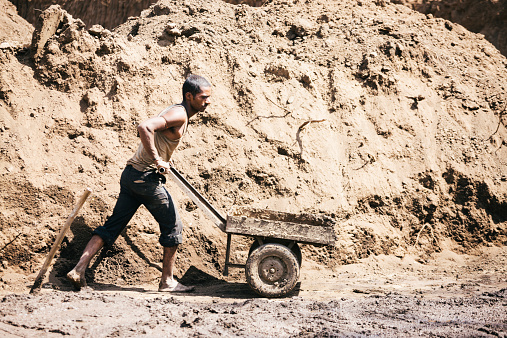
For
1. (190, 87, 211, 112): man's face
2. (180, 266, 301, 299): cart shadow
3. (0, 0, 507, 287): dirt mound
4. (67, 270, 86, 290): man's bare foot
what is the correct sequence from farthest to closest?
1. (0, 0, 507, 287): dirt mound
2. (180, 266, 301, 299): cart shadow
3. (190, 87, 211, 112): man's face
4. (67, 270, 86, 290): man's bare foot

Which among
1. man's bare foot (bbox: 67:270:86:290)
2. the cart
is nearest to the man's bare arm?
the cart

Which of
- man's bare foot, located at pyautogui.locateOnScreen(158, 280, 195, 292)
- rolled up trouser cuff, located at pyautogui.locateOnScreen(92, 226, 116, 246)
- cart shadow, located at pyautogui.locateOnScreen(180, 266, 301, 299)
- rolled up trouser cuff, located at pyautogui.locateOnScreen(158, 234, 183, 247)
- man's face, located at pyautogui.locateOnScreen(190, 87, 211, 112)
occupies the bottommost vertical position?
man's bare foot, located at pyautogui.locateOnScreen(158, 280, 195, 292)

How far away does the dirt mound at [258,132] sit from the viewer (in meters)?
5.54

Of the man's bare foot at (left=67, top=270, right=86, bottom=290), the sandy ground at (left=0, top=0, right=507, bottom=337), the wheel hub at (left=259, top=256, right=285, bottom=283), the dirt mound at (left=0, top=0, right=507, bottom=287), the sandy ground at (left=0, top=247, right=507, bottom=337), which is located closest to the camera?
the sandy ground at (left=0, top=247, right=507, bottom=337)

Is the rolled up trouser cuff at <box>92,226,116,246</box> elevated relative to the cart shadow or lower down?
elevated

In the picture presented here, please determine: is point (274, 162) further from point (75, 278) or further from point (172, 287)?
point (75, 278)

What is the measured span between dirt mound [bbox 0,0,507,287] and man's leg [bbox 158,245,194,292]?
0.42 m

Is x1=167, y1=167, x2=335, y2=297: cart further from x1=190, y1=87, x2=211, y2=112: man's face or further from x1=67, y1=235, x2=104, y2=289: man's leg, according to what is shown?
x1=67, y1=235, x2=104, y2=289: man's leg

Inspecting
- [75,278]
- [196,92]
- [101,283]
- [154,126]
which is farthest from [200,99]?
[101,283]

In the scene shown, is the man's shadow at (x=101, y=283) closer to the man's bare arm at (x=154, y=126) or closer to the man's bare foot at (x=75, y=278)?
the man's bare foot at (x=75, y=278)

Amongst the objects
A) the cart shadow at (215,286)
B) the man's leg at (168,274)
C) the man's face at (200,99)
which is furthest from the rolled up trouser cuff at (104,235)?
the man's face at (200,99)

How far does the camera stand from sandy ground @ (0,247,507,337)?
360 centimetres

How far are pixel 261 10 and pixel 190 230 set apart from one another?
5296mm

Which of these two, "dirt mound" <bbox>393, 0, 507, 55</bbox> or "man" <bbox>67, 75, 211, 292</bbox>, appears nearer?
"man" <bbox>67, 75, 211, 292</bbox>
